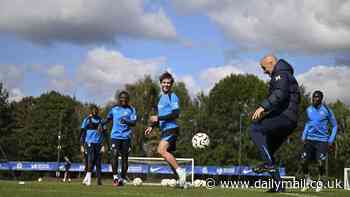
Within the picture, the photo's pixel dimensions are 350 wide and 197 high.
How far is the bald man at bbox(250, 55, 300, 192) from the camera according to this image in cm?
976

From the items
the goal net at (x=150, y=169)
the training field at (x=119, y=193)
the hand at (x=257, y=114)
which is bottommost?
the training field at (x=119, y=193)

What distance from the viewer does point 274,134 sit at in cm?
998

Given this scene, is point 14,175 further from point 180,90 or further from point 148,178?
point 148,178

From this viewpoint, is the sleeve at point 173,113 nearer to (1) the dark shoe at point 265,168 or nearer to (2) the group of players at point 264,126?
(2) the group of players at point 264,126

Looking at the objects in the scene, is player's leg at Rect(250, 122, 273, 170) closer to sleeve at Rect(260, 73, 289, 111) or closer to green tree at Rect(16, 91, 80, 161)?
sleeve at Rect(260, 73, 289, 111)

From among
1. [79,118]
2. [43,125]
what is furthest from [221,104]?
[43,125]

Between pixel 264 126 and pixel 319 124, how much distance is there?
4.35 m

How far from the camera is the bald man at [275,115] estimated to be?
9.76 meters

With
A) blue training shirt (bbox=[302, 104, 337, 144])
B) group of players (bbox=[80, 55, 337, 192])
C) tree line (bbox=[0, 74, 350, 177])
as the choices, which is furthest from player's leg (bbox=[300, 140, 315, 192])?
tree line (bbox=[0, 74, 350, 177])

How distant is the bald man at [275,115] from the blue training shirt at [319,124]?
13.0ft

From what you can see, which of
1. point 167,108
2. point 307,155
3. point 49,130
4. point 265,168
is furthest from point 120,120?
point 49,130

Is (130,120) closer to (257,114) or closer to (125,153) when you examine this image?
(125,153)

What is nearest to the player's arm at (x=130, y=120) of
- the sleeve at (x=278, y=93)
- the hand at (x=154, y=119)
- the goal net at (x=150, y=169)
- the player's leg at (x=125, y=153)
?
the player's leg at (x=125, y=153)

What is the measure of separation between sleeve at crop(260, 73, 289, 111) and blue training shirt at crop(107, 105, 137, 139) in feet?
18.5
